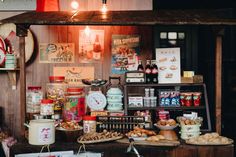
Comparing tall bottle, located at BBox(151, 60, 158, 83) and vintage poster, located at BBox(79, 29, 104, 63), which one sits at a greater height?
vintage poster, located at BBox(79, 29, 104, 63)

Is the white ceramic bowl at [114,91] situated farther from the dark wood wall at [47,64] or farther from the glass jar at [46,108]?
the glass jar at [46,108]

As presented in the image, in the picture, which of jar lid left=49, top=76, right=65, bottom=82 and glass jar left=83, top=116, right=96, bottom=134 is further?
jar lid left=49, top=76, right=65, bottom=82

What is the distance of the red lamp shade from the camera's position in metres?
5.95

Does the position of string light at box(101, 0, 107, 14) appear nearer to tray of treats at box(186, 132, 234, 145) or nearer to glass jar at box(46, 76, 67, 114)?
glass jar at box(46, 76, 67, 114)

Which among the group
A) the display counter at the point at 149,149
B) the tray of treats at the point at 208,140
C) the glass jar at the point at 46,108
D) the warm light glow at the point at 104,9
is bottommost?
the display counter at the point at 149,149

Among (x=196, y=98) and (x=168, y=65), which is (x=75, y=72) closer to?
(x=168, y=65)

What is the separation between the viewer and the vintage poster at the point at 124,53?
20.4 ft

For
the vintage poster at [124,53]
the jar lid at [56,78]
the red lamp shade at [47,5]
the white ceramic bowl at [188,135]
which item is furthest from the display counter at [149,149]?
the red lamp shade at [47,5]

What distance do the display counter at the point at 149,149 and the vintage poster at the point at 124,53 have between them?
187 centimetres

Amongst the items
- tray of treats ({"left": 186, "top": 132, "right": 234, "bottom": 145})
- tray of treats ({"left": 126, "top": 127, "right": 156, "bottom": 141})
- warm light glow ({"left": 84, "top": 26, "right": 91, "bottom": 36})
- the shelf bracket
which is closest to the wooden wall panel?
warm light glow ({"left": 84, "top": 26, "right": 91, "bottom": 36})

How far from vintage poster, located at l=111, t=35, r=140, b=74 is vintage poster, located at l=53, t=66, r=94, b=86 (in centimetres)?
40

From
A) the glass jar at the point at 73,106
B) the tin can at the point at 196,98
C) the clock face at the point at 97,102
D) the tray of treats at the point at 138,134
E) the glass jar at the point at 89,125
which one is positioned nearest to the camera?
the tray of treats at the point at 138,134

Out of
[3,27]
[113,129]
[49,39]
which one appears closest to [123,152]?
[113,129]

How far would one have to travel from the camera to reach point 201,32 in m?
8.10
